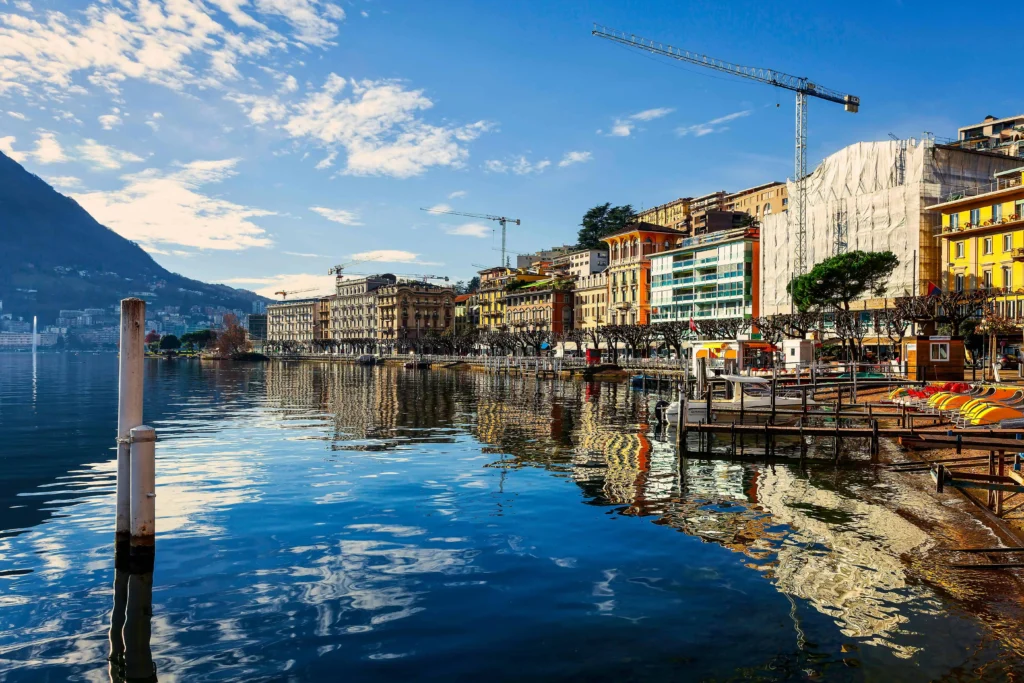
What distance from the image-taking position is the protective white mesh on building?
266 ft

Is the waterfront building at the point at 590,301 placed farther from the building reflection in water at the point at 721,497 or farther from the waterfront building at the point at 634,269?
the building reflection in water at the point at 721,497

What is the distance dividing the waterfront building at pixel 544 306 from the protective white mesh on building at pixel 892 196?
6027 cm

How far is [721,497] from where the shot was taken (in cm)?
2289

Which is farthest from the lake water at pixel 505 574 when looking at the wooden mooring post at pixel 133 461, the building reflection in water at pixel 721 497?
the wooden mooring post at pixel 133 461

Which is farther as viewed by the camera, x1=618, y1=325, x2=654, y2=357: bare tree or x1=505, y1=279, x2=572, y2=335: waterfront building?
x1=505, y1=279, x2=572, y2=335: waterfront building

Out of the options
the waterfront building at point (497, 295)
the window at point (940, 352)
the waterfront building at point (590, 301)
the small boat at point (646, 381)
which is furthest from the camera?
the waterfront building at point (497, 295)

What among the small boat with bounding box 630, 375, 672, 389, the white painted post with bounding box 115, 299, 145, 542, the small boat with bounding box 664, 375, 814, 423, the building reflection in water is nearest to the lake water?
the building reflection in water

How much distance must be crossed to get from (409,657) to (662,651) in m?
3.86

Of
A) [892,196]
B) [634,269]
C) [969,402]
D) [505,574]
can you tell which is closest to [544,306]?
[634,269]

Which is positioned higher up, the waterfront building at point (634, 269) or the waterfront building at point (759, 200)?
the waterfront building at point (759, 200)

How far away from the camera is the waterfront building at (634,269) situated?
132 meters

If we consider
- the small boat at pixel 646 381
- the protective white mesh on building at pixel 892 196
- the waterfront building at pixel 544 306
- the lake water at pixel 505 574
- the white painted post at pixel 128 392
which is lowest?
the lake water at pixel 505 574

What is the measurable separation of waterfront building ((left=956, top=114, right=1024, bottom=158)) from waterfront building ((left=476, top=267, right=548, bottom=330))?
87.8 metres

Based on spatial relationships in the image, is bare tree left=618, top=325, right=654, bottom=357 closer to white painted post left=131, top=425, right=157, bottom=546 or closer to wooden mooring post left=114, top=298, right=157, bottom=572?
wooden mooring post left=114, top=298, right=157, bottom=572
